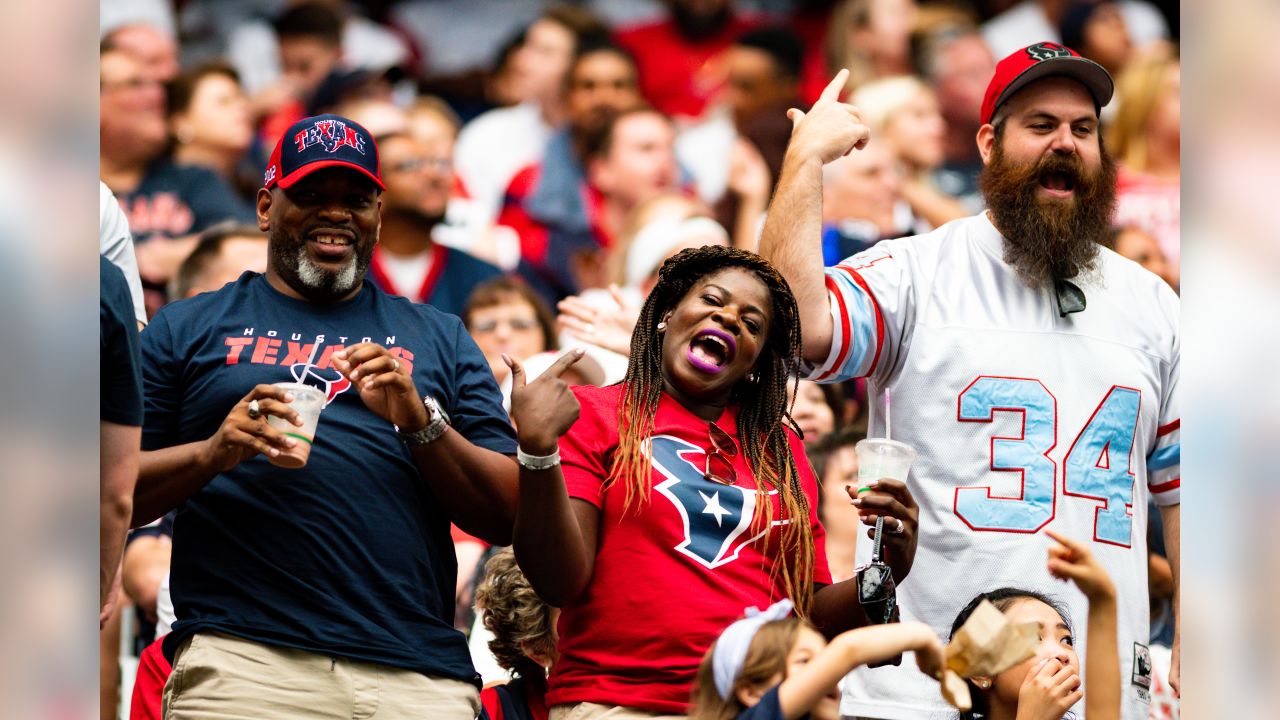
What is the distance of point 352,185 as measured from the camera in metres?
4.06

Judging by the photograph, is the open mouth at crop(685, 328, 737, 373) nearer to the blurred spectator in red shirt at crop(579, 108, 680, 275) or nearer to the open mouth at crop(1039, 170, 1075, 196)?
the open mouth at crop(1039, 170, 1075, 196)

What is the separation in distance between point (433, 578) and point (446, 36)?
605cm

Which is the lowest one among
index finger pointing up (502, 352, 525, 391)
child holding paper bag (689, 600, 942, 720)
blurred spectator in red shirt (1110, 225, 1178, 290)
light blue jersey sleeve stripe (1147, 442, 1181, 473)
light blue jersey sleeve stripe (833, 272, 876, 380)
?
child holding paper bag (689, 600, 942, 720)

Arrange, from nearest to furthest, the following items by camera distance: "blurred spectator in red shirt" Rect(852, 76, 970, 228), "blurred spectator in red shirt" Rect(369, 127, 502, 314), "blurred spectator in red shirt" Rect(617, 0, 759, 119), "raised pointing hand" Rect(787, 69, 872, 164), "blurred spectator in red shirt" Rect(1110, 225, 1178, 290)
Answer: "raised pointing hand" Rect(787, 69, 872, 164) → "blurred spectator in red shirt" Rect(1110, 225, 1178, 290) → "blurred spectator in red shirt" Rect(369, 127, 502, 314) → "blurred spectator in red shirt" Rect(852, 76, 970, 228) → "blurred spectator in red shirt" Rect(617, 0, 759, 119)

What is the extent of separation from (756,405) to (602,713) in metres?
0.92

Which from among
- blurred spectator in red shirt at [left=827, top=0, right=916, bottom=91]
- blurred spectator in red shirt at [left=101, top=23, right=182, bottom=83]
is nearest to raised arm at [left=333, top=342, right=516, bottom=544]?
blurred spectator in red shirt at [left=101, top=23, right=182, bottom=83]

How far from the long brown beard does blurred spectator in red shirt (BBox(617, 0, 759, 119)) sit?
4.80 m

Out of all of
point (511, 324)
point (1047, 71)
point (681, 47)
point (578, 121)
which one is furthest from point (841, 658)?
point (681, 47)

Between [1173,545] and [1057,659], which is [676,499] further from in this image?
[1173,545]

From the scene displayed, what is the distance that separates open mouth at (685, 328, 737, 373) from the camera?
155 inches

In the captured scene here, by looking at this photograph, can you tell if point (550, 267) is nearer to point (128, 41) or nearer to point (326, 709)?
point (128, 41)

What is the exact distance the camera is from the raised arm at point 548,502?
351 cm

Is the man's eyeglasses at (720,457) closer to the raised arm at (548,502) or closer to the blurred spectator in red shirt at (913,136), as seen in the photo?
the raised arm at (548,502)
